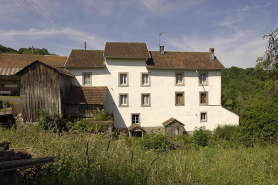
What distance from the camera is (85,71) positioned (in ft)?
58.2

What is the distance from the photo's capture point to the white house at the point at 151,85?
17906mm

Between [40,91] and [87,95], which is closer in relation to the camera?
[40,91]

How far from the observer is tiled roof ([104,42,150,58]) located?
17.9m

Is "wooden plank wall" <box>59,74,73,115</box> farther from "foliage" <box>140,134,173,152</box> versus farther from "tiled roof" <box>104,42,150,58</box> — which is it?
"foliage" <box>140,134,173,152</box>

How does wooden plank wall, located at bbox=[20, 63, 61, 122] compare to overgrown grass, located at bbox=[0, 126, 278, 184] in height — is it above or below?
above

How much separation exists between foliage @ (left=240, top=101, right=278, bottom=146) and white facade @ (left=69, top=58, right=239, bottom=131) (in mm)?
4300

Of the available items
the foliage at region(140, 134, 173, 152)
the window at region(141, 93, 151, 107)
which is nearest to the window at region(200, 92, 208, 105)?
the window at region(141, 93, 151, 107)

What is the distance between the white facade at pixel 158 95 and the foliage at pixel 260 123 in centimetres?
430

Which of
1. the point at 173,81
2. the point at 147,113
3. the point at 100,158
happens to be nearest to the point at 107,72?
the point at 147,113

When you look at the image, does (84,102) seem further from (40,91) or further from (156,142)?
(156,142)

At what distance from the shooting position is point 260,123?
47.1ft

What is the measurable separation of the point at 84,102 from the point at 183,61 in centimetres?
1244

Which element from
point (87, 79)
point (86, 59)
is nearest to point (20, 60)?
point (86, 59)

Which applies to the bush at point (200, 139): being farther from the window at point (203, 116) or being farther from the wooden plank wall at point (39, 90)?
the wooden plank wall at point (39, 90)
